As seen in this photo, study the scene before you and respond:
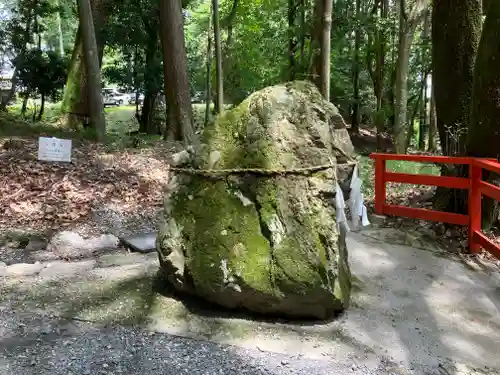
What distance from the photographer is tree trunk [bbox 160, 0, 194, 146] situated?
30.0 ft

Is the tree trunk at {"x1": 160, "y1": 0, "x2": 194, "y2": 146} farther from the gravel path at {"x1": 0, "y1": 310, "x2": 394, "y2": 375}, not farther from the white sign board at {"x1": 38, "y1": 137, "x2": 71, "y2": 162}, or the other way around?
the gravel path at {"x1": 0, "y1": 310, "x2": 394, "y2": 375}

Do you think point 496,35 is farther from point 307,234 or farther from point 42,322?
point 42,322

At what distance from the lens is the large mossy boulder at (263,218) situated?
3225 millimetres

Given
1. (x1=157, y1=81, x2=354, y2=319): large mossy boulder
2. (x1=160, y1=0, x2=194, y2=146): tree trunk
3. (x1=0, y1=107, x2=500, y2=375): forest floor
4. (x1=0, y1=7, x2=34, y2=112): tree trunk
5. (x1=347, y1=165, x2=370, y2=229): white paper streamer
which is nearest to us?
(x1=0, y1=107, x2=500, y2=375): forest floor

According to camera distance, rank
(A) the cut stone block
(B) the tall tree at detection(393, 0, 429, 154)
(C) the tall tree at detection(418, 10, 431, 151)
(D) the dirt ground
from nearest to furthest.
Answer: (D) the dirt ground
(A) the cut stone block
(B) the tall tree at detection(393, 0, 429, 154)
(C) the tall tree at detection(418, 10, 431, 151)

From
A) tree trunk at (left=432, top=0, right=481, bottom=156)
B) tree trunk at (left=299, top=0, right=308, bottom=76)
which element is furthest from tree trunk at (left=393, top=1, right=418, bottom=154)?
tree trunk at (left=432, top=0, right=481, bottom=156)

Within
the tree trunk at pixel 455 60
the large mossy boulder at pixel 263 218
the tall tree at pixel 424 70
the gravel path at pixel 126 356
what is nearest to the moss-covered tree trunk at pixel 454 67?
the tree trunk at pixel 455 60

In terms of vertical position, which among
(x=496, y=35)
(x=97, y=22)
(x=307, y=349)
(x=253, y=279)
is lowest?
(x=307, y=349)

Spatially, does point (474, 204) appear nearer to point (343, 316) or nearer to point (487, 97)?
point (487, 97)

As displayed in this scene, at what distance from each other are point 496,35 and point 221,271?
161 inches

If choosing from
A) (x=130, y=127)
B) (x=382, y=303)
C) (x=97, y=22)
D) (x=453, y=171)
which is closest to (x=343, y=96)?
A: (x=130, y=127)

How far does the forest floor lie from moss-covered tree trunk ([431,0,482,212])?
945 millimetres

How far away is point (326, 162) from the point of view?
11.6ft

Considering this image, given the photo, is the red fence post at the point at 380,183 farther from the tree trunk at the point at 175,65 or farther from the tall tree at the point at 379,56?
the tall tree at the point at 379,56
